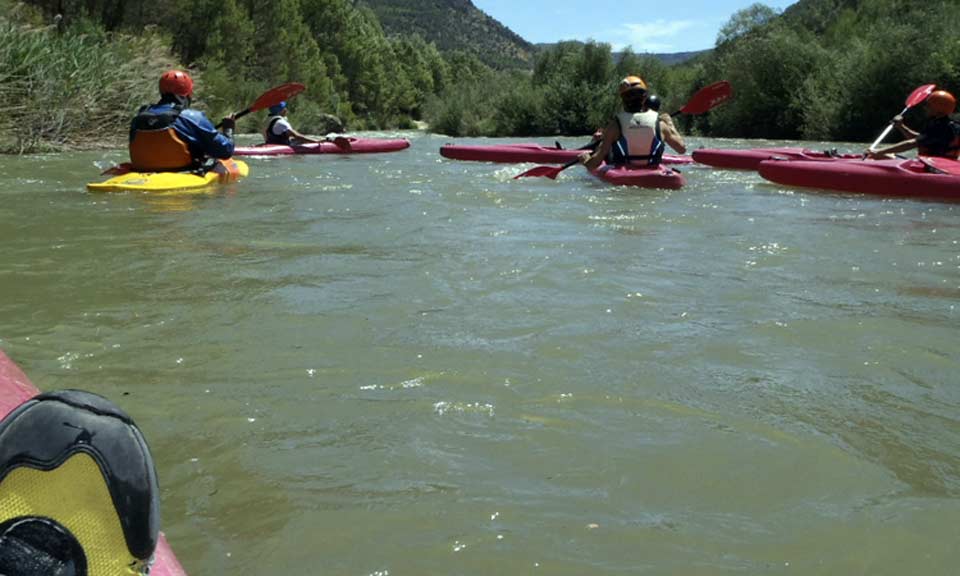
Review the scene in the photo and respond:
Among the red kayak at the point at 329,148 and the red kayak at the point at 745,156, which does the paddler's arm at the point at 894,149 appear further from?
the red kayak at the point at 329,148

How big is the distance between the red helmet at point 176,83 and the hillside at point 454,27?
130433 mm

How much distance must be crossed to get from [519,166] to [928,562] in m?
9.00

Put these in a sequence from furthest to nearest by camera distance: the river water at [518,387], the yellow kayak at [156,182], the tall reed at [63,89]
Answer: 1. the tall reed at [63,89]
2. the yellow kayak at [156,182]
3. the river water at [518,387]

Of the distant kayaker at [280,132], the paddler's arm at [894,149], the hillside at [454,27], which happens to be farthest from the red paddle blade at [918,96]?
the hillside at [454,27]

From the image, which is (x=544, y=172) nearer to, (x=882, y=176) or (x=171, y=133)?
(x=882, y=176)

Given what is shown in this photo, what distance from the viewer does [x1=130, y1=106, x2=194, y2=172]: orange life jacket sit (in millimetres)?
7027

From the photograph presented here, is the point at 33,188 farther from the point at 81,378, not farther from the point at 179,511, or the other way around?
the point at 179,511

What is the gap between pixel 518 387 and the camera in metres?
2.47

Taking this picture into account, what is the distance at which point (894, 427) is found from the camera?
2.21 metres

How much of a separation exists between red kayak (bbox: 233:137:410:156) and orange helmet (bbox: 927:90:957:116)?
6731mm

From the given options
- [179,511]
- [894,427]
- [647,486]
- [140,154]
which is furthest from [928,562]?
[140,154]

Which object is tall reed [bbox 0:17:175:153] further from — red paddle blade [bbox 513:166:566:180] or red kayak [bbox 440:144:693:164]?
red paddle blade [bbox 513:166:566:180]

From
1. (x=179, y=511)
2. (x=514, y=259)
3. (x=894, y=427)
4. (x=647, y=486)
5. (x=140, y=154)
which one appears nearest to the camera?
(x=179, y=511)

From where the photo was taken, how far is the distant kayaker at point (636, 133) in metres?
7.57
